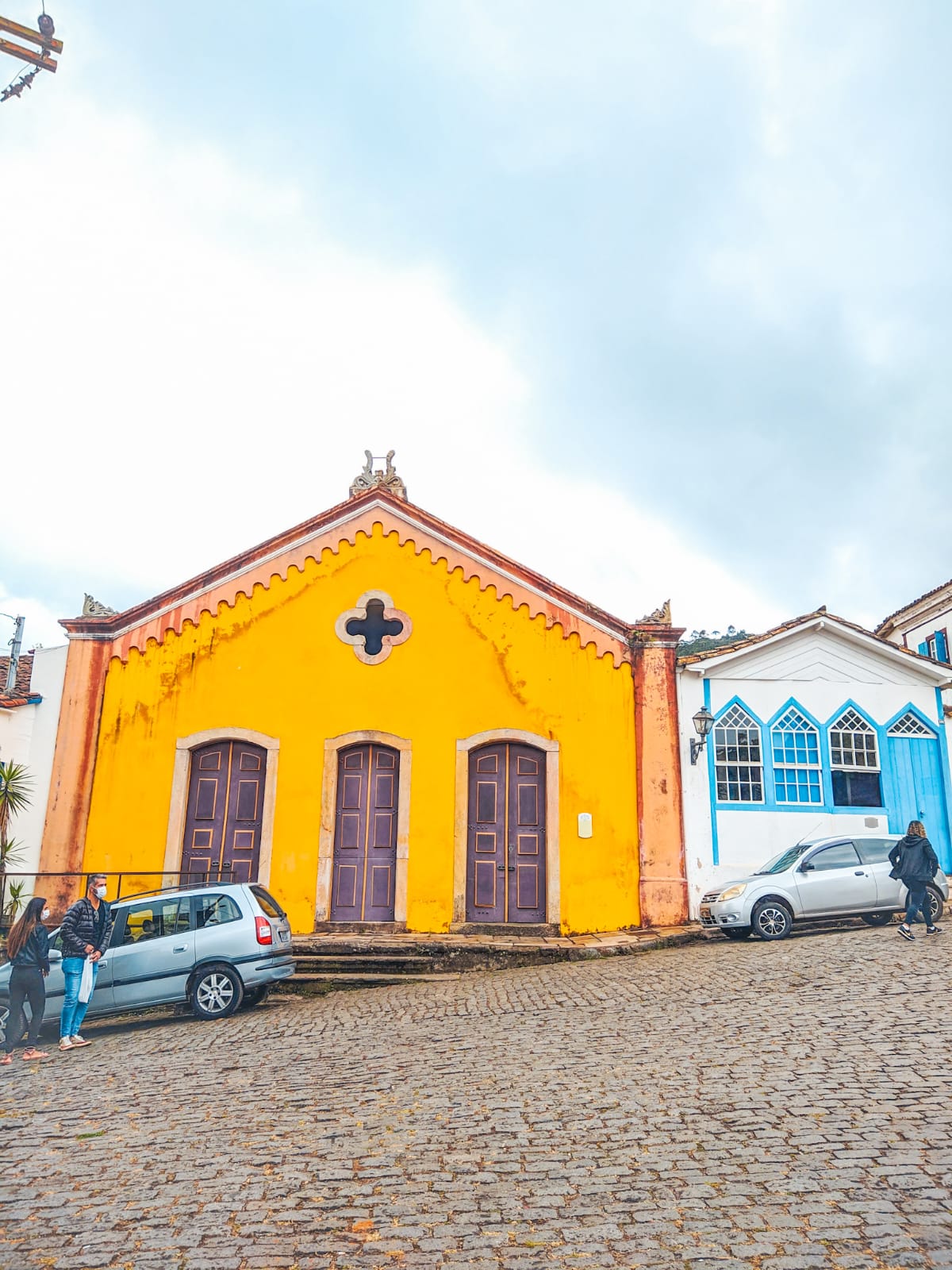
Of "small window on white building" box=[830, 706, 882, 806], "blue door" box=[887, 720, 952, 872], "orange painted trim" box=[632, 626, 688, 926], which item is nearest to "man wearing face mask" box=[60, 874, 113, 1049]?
"orange painted trim" box=[632, 626, 688, 926]

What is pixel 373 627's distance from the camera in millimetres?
16641

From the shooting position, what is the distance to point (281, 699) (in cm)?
1609

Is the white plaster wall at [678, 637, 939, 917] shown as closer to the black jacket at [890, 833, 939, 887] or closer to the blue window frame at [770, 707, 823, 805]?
the blue window frame at [770, 707, 823, 805]

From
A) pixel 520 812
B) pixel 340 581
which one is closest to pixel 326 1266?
pixel 520 812

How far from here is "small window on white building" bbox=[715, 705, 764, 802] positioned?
16.2 metres

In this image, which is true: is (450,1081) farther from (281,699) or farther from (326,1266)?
(281,699)

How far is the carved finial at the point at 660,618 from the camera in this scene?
16406 mm

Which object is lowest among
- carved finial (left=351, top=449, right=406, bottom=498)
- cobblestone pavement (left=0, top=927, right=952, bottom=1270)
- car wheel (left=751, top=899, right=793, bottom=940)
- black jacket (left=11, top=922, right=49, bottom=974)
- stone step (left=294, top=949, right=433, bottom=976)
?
cobblestone pavement (left=0, top=927, right=952, bottom=1270)

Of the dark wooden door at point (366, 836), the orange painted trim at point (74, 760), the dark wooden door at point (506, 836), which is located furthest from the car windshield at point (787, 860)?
the orange painted trim at point (74, 760)

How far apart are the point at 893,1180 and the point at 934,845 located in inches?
504

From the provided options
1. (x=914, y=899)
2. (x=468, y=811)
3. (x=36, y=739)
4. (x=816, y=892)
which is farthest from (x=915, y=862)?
(x=36, y=739)

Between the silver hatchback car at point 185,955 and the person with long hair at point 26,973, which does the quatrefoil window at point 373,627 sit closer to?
the silver hatchback car at point 185,955

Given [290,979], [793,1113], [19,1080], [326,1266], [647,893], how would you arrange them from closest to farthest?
[326,1266] → [793,1113] → [19,1080] → [290,979] → [647,893]

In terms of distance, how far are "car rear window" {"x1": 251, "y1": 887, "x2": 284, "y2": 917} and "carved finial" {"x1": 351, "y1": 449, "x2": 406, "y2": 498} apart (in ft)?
25.4
